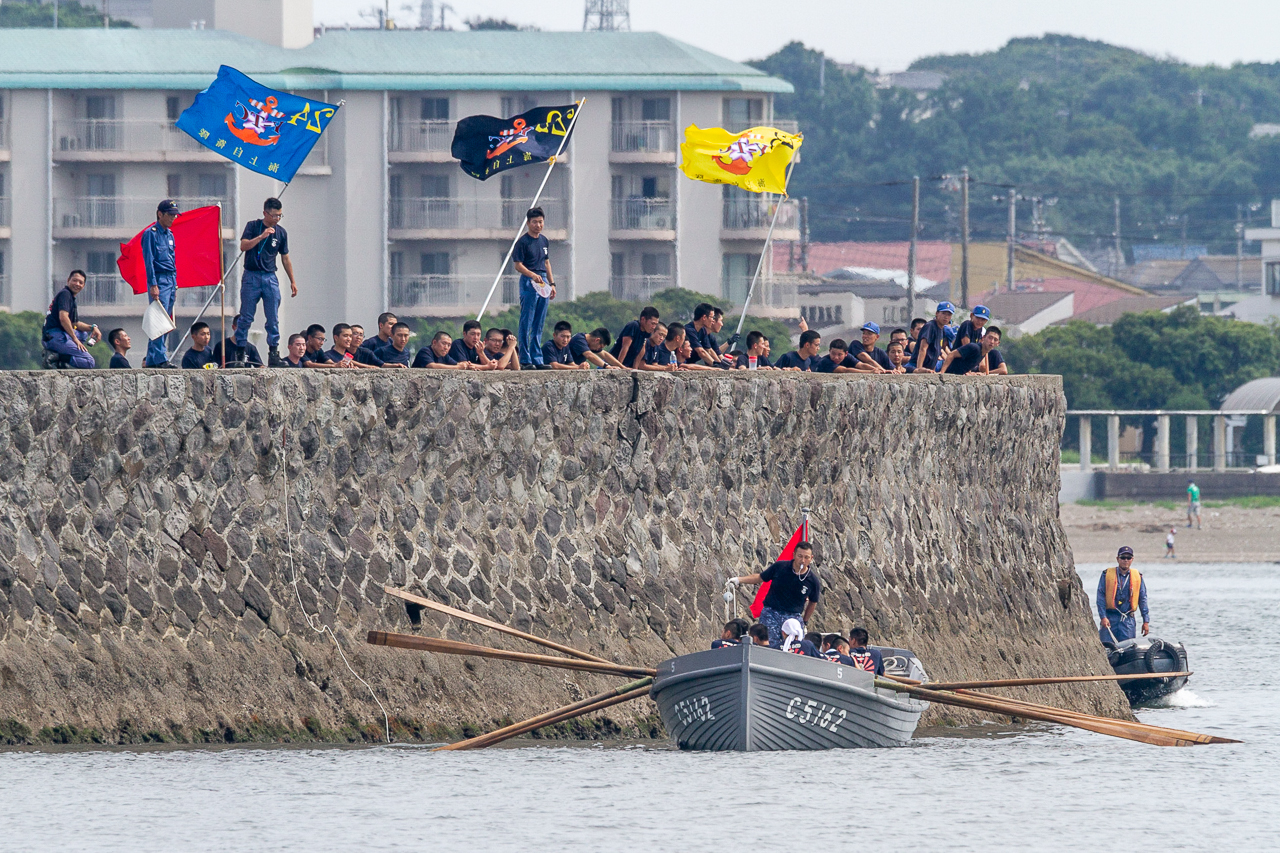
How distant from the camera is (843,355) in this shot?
89.0 ft

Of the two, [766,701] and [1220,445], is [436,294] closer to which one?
[1220,445]

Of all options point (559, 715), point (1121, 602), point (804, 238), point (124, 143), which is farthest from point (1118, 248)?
point (559, 715)

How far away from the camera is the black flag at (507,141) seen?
93.8 feet

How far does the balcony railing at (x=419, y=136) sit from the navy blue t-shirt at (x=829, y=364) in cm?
5237

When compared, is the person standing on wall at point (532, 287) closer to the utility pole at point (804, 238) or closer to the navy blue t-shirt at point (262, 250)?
the navy blue t-shirt at point (262, 250)

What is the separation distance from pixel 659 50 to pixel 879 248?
4888 cm

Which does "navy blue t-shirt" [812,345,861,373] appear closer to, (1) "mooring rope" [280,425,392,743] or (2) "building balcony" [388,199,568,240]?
(1) "mooring rope" [280,425,392,743]

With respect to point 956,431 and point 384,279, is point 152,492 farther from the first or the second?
point 384,279

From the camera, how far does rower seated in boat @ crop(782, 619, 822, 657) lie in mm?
22641

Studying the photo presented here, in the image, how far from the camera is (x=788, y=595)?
22969mm

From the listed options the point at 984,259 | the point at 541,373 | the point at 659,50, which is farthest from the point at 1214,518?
the point at 541,373

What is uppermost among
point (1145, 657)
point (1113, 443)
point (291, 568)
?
point (291, 568)

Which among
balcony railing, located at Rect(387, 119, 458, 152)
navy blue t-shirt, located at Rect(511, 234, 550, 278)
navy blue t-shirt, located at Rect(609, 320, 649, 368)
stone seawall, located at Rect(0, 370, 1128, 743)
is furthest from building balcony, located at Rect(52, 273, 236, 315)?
stone seawall, located at Rect(0, 370, 1128, 743)

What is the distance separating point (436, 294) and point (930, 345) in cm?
5103
